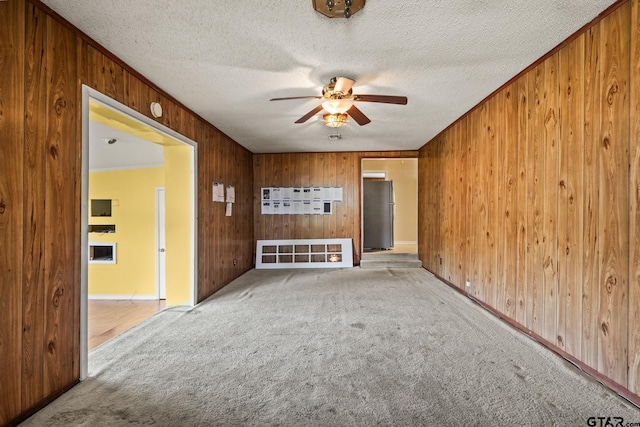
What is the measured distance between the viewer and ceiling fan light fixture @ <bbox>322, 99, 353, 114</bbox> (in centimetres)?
247

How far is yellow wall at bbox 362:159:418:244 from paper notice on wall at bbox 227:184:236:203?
3912 millimetres

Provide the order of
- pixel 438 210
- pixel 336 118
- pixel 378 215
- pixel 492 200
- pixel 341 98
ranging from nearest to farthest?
pixel 341 98 < pixel 336 118 < pixel 492 200 < pixel 438 210 < pixel 378 215

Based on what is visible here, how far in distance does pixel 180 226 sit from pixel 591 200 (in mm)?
3780

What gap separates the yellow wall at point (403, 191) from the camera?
7387mm

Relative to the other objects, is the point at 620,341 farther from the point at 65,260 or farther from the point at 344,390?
the point at 65,260

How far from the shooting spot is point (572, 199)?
6.23 ft

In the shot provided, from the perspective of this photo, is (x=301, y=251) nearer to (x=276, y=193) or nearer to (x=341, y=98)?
(x=276, y=193)

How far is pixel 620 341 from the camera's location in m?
1.59

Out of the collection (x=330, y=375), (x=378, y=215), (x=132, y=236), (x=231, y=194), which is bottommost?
(x=330, y=375)

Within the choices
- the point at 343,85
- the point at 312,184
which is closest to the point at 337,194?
the point at 312,184

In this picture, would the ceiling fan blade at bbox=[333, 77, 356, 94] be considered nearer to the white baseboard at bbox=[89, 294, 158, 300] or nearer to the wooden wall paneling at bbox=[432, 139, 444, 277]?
the wooden wall paneling at bbox=[432, 139, 444, 277]

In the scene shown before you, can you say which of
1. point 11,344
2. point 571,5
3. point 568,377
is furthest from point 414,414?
point 571,5

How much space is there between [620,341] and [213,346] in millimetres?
2746

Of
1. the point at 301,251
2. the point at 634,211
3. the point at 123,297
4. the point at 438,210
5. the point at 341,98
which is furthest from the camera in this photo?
the point at 301,251
